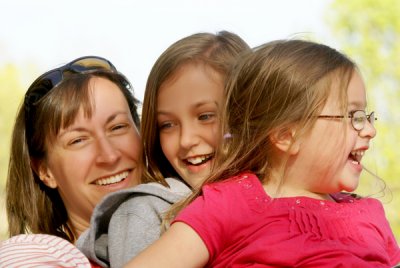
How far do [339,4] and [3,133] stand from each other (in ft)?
23.1

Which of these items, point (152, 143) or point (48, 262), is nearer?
point (48, 262)

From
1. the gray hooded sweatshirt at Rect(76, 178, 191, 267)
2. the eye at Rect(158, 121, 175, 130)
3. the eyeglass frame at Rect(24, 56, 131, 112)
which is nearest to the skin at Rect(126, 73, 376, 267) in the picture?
the gray hooded sweatshirt at Rect(76, 178, 191, 267)

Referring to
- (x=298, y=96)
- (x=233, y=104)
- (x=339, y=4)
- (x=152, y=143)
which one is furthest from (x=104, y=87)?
(x=339, y=4)

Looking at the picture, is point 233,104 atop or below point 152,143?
atop

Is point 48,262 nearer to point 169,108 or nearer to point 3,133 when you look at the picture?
point 169,108

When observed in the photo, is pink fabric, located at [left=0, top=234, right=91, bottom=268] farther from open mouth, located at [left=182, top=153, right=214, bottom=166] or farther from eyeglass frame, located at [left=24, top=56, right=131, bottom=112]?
eyeglass frame, located at [left=24, top=56, right=131, bottom=112]

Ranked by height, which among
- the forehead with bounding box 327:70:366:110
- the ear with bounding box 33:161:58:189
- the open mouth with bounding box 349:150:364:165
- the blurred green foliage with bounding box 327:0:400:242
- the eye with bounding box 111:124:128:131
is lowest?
the blurred green foliage with bounding box 327:0:400:242

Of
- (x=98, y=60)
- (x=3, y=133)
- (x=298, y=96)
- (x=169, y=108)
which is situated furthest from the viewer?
(x=3, y=133)

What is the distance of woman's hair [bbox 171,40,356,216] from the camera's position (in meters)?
2.13

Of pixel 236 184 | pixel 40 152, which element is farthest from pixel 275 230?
pixel 40 152

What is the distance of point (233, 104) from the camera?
2.24 meters

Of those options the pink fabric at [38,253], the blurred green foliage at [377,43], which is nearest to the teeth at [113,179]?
the pink fabric at [38,253]

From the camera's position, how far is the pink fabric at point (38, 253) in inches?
78.4

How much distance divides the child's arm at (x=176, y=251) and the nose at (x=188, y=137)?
51 centimetres
